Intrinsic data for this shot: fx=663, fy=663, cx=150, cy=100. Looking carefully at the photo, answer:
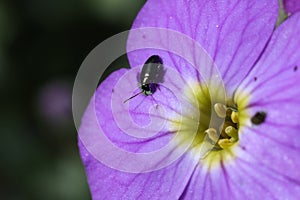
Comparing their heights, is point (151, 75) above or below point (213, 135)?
A: above

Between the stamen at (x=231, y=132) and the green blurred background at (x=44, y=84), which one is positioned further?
the green blurred background at (x=44, y=84)

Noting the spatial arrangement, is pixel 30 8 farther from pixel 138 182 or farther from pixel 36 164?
→ pixel 138 182

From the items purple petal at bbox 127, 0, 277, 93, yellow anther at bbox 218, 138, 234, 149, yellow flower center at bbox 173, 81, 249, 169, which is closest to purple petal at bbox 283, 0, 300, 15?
purple petal at bbox 127, 0, 277, 93

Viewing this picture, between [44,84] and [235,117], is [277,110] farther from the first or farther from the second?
[44,84]

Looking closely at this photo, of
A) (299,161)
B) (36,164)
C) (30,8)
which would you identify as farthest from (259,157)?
(30,8)

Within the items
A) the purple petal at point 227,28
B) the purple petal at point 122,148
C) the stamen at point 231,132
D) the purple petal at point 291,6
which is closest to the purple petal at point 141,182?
the purple petal at point 122,148

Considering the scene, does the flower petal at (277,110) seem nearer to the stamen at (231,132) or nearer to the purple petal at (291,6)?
the stamen at (231,132)

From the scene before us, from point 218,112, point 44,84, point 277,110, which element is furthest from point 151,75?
point 44,84
